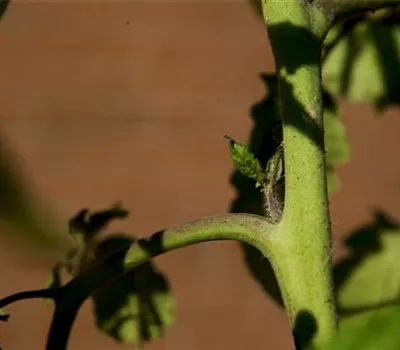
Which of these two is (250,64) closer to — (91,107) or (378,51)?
(91,107)

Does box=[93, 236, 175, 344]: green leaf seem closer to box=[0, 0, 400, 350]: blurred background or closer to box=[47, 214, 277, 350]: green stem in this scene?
box=[47, 214, 277, 350]: green stem

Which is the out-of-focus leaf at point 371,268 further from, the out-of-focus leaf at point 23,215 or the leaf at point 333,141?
the out-of-focus leaf at point 23,215

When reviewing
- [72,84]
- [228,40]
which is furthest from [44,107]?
[228,40]

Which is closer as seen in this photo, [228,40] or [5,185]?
[5,185]

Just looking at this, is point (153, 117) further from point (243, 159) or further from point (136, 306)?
point (243, 159)

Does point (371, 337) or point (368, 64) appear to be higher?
point (368, 64)

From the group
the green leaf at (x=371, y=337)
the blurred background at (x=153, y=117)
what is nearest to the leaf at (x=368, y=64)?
the green leaf at (x=371, y=337)

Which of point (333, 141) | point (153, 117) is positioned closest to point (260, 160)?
point (333, 141)
